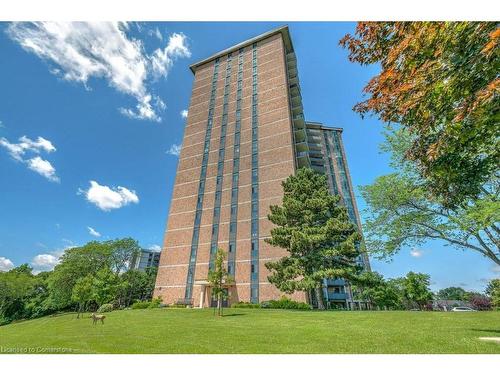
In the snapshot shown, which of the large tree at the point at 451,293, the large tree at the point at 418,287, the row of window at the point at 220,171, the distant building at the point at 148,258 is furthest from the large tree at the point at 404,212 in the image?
the large tree at the point at 451,293

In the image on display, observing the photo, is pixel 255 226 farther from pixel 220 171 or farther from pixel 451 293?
pixel 451 293

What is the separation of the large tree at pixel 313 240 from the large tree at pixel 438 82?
527 inches

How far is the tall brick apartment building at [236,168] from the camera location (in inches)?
1219

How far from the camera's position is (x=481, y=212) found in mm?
9250

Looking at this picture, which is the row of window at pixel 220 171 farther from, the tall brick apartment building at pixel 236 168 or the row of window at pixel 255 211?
the row of window at pixel 255 211

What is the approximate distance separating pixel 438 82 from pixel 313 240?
1562 centimetres

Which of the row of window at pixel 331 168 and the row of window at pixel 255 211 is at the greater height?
the row of window at pixel 331 168

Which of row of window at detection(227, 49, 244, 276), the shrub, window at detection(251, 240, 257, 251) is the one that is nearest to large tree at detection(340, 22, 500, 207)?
window at detection(251, 240, 257, 251)

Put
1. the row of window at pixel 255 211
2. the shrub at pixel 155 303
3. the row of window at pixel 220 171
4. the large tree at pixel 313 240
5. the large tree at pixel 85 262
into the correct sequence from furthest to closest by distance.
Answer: the large tree at pixel 85 262
the row of window at pixel 220 171
the row of window at pixel 255 211
the shrub at pixel 155 303
the large tree at pixel 313 240

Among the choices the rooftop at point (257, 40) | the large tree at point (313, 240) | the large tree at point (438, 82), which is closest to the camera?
the large tree at point (438, 82)

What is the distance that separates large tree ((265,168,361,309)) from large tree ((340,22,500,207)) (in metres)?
13.4

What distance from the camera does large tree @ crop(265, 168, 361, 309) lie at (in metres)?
19.1

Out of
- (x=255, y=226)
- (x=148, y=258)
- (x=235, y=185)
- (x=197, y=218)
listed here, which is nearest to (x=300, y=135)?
(x=235, y=185)
